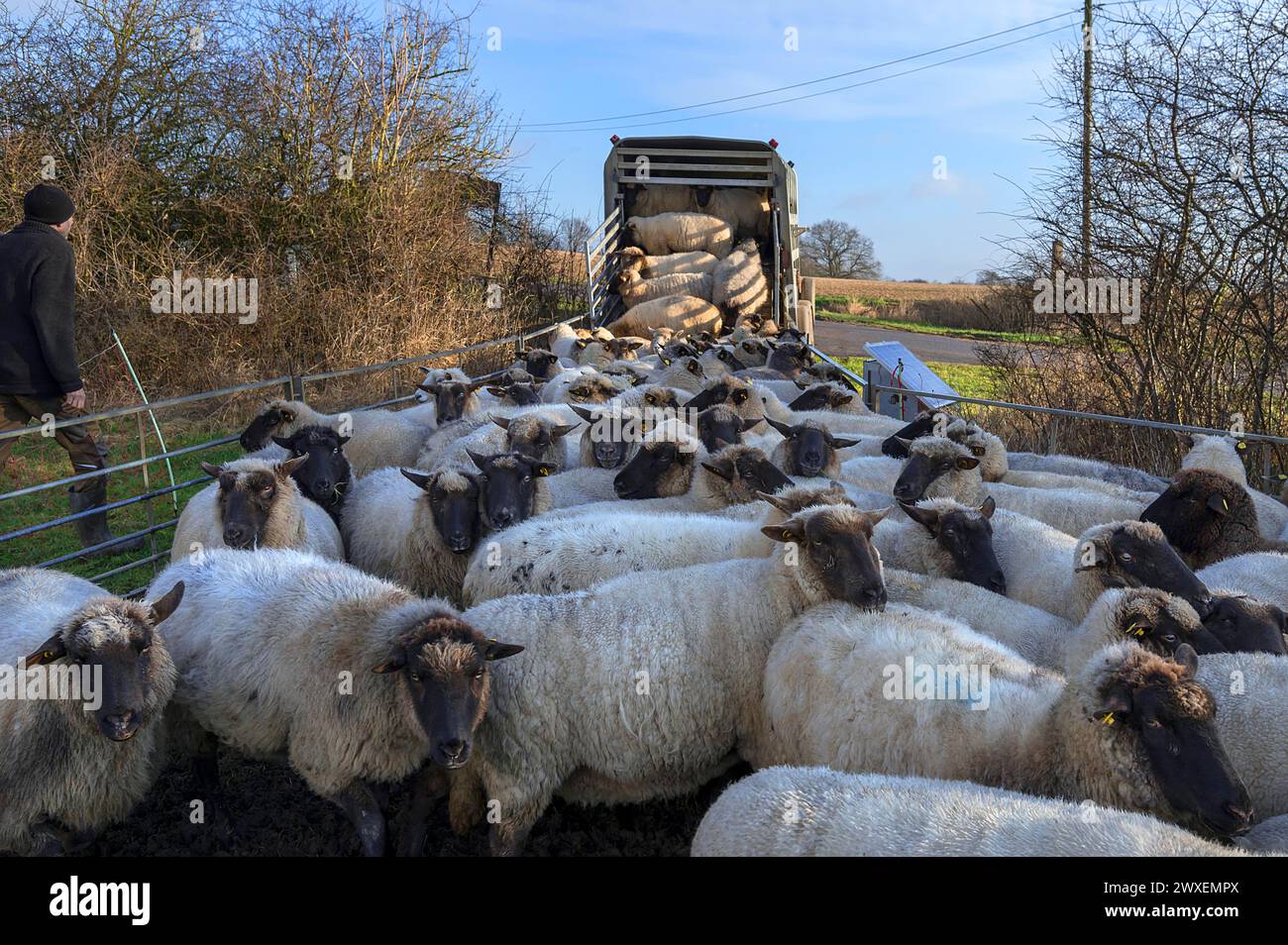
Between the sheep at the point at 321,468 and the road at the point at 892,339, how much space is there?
1978 cm

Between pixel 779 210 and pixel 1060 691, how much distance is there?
13454 millimetres

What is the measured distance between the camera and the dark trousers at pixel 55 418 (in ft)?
22.0

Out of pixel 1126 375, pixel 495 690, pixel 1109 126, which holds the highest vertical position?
pixel 1109 126

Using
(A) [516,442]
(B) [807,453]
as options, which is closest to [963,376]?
(B) [807,453]

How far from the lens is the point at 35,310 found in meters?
6.49

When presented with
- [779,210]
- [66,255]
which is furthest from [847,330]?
[66,255]

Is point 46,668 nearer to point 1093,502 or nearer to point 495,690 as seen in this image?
point 495,690

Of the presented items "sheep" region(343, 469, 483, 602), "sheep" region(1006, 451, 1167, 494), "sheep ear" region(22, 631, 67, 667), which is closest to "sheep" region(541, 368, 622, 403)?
"sheep" region(343, 469, 483, 602)

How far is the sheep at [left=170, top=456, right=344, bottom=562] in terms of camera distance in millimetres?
5480

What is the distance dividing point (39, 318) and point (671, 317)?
9548 millimetres

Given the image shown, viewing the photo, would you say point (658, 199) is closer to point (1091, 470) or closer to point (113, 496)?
point (113, 496)

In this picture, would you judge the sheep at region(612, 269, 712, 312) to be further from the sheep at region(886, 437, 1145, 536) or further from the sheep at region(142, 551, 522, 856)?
the sheep at region(142, 551, 522, 856)

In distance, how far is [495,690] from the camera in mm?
3883

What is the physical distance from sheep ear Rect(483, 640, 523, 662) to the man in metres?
4.60
